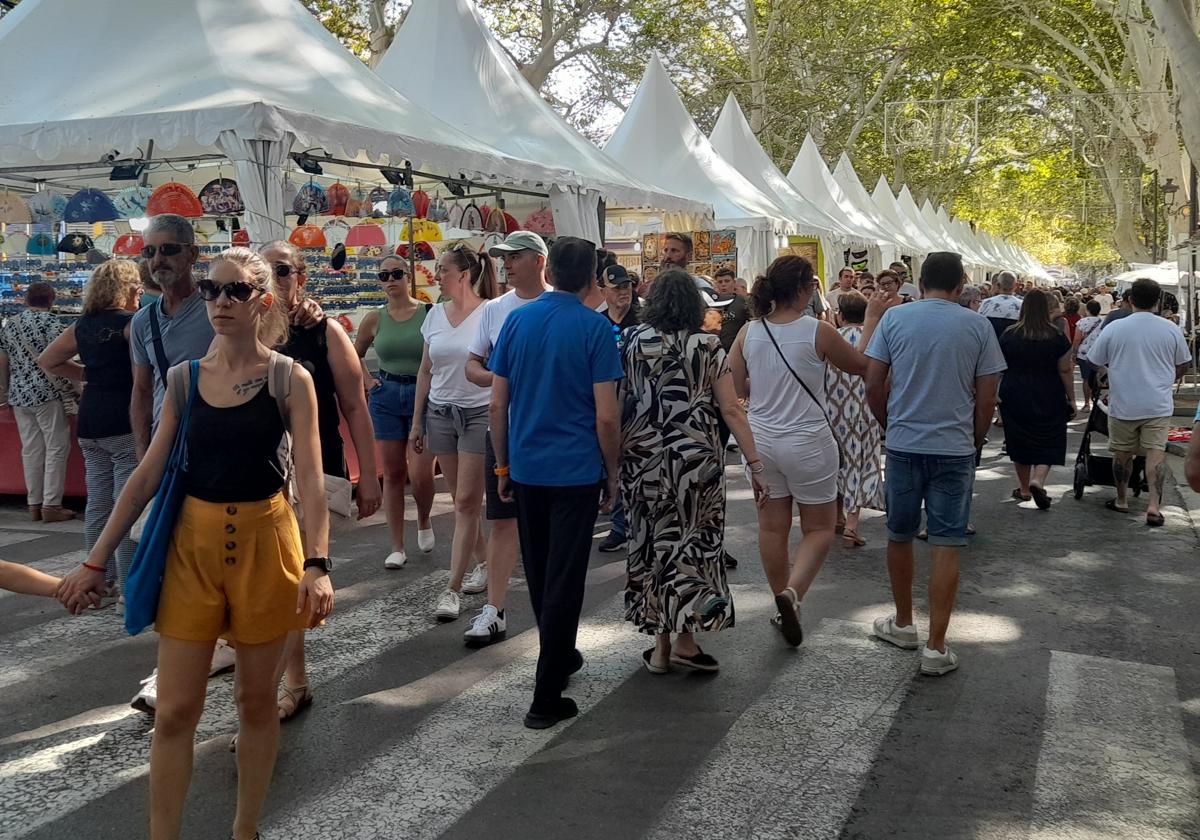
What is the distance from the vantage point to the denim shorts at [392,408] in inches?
259

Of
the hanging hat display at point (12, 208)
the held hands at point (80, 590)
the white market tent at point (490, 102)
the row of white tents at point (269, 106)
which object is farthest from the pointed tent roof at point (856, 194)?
the held hands at point (80, 590)

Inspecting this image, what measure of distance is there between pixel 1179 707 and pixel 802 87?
3214 centimetres

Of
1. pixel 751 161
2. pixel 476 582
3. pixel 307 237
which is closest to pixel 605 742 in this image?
pixel 476 582

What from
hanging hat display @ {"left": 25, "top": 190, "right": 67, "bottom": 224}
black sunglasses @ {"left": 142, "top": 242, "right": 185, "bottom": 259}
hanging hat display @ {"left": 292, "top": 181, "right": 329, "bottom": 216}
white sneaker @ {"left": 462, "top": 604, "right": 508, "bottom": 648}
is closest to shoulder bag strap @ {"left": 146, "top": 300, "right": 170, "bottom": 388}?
black sunglasses @ {"left": 142, "top": 242, "right": 185, "bottom": 259}

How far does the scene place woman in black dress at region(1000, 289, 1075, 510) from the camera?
28.4 ft

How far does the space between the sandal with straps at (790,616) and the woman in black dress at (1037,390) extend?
14.6 ft

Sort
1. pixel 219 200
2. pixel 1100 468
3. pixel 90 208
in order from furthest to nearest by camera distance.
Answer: pixel 90 208
pixel 1100 468
pixel 219 200

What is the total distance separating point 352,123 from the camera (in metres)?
8.25

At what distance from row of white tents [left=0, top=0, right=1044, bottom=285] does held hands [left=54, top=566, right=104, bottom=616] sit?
5.01m

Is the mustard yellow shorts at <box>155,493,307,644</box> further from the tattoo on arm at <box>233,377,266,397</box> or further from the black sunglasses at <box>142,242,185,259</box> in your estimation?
the black sunglasses at <box>142,242,185,259</box>

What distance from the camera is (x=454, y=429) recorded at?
238 inches

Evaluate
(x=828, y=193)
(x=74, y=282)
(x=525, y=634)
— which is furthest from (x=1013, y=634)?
(x=828, y=193)

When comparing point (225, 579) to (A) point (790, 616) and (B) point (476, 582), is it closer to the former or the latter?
(A) point (790, 616)

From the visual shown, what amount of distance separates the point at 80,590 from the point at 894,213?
3421 centimetres
